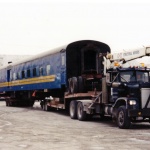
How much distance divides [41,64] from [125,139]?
13.9 metres

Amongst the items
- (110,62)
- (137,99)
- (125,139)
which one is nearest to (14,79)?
(110,62)

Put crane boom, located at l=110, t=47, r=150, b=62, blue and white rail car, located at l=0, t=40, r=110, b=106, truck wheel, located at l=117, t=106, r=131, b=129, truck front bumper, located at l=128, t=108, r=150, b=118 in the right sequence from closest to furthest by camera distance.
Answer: truck front bumper, located at l=128, t=108, r=150, b=118
truck wheel, located at l=117, t=106, r=131, b=129
crane boom, located at l=110, t=47, r=150, b=62
blue and white rail car, located at l=0, t=40, r=110, b=106

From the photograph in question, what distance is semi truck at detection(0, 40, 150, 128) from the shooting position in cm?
1409

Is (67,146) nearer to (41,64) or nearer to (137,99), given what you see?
(137,99)

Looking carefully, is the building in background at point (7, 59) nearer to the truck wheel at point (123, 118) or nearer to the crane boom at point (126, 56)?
the crane boom at point (126, 56)

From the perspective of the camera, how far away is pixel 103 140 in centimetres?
1058

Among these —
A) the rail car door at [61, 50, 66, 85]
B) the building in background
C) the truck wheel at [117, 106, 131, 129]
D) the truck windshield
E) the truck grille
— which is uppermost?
the building in background

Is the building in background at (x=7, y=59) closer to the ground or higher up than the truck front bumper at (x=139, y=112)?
higher up

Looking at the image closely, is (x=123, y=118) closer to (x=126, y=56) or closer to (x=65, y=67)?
(x=126, y=56)

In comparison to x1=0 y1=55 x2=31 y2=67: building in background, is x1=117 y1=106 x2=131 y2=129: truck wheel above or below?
below

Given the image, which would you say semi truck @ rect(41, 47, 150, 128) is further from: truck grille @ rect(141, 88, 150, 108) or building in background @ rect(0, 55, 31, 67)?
building in background @ rect(0, 55, 31, 67)

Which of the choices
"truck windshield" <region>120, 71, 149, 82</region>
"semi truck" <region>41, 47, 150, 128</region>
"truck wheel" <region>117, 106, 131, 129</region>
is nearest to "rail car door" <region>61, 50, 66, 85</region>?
"semi truck" <region>41, 47, 150, 128</region>

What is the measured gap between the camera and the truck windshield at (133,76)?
583 inches

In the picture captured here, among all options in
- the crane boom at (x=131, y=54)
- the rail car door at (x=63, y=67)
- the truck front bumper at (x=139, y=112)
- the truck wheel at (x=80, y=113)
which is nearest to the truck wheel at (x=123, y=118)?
the truck front bumper at (x=139, y=112)
